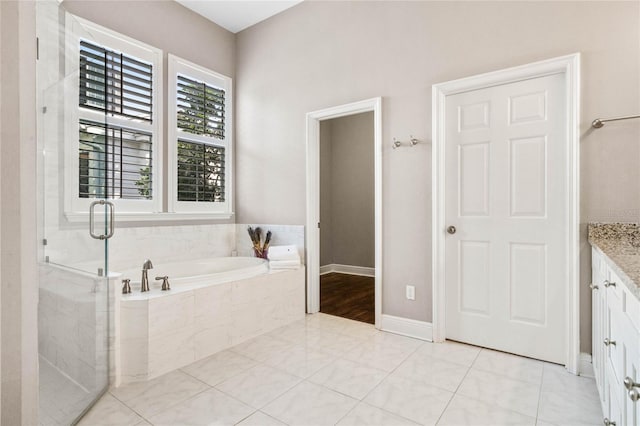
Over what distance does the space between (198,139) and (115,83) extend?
950 millimetres

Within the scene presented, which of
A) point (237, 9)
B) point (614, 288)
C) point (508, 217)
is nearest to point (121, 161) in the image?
point (237, 9)

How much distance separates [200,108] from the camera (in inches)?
149

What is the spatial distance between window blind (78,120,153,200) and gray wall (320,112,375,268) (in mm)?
2831

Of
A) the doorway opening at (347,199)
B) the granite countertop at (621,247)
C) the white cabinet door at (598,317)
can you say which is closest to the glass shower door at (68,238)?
the granite countertop at (621,247)

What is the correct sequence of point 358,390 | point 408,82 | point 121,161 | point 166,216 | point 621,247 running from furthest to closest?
point 166,216 < point 121,161 < point 408,82 < point 358,390 < point 621,247

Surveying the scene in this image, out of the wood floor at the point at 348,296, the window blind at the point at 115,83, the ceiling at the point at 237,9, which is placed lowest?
the wood floor at the point at 348,296

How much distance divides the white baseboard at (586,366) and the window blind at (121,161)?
3291 mm

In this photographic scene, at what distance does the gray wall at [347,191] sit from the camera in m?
5.39

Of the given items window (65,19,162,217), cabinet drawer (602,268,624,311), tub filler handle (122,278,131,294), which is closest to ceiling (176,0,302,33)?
window (65,19,162,217)

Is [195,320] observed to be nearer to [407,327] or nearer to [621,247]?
[407,327]

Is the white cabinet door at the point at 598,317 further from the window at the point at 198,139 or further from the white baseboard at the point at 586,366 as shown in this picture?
the window at the point at 198,139

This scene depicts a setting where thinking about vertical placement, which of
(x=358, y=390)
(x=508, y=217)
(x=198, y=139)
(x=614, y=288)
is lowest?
(x=358, y=390)

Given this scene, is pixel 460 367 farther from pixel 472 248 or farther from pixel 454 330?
pixel 472 248

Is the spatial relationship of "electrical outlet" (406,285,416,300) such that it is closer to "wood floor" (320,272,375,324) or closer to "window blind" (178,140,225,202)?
"wood floor" (320,272,375,324)
